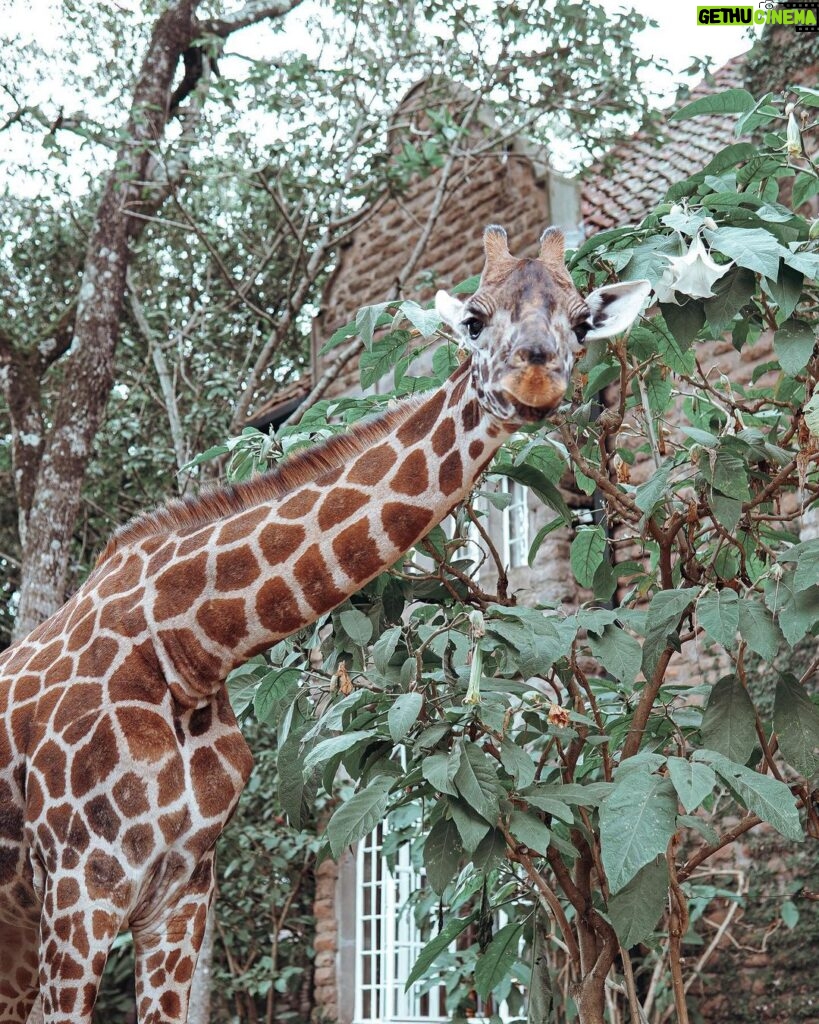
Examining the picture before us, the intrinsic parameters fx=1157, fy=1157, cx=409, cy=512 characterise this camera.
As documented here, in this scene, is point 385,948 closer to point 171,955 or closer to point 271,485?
point 171,955

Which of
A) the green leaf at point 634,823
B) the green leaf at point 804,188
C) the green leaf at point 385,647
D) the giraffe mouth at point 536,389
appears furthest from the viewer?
the green leaf at point 804,188

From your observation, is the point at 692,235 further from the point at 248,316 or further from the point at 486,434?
the point at 248,316

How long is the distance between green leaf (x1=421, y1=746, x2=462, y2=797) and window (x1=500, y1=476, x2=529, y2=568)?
218 inches

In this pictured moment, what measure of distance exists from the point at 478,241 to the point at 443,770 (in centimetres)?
740

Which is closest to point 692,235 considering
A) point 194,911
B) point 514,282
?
point 514,282

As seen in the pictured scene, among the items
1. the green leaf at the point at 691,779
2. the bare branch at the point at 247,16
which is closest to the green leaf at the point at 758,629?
A: the green leaf at the point at 691,779

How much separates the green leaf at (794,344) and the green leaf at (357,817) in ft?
5.31

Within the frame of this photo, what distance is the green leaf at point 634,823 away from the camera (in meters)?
2.73

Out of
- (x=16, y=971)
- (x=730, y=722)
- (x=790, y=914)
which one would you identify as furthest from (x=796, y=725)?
(x=790, y=914)

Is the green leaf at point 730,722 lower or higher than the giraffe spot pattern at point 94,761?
lower

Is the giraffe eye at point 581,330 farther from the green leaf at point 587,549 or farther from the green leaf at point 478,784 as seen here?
the green leaf at point 587,549

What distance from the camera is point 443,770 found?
304 centimetres

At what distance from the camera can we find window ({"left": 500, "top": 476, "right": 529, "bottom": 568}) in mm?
8758

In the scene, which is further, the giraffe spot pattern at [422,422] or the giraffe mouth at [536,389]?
the giraffe spot pattern at [422,422]
